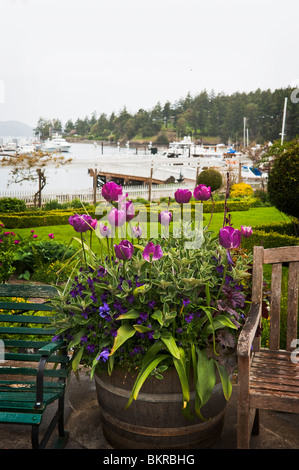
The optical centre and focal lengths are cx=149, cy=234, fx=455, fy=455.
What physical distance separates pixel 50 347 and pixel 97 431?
0.62 m

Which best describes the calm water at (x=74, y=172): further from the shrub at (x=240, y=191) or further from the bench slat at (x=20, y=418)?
the bench slat at (x=20, y=418)

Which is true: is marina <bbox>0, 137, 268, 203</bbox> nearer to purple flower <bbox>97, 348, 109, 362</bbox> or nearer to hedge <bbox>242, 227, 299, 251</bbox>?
hedge <bbox>242, 227, 299, 251</bbox>

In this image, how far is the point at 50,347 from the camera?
1960 millimetres

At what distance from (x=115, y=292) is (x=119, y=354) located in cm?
26

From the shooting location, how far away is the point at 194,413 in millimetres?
1946

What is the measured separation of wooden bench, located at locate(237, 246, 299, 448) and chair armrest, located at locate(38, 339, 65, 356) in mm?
787

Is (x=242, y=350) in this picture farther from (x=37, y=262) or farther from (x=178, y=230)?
(x=37, y=262)

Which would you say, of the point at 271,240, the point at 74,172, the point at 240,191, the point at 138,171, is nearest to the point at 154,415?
the point at 271,240

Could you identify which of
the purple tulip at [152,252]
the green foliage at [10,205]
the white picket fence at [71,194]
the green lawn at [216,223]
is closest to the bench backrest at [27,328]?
the purple tulip at [152,252]

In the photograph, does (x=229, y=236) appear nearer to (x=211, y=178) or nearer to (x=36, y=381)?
(x=36, y=381)

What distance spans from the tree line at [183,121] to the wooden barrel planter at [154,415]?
204 feet

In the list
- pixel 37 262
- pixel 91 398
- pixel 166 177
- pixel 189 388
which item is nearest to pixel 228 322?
pixel 189 388

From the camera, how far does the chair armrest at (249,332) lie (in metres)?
1.75

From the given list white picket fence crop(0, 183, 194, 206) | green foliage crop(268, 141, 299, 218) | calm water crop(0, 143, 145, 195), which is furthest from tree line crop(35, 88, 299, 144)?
green foliage crop(268, 141, 299, 218)
